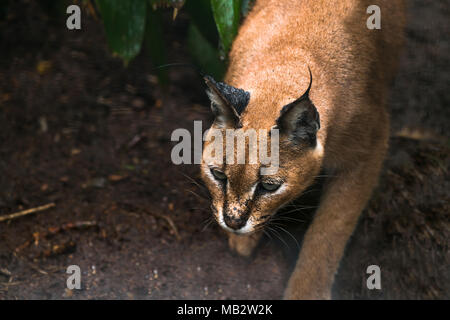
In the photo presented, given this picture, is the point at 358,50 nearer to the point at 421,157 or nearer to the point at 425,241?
the point at 421,157

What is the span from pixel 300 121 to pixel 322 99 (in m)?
0.44

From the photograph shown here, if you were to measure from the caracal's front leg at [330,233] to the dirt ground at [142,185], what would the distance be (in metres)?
0.10

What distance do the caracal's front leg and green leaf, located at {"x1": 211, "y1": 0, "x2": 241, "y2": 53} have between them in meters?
1.12

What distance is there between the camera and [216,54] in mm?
4031

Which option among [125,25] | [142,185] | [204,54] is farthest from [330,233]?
[125,25]

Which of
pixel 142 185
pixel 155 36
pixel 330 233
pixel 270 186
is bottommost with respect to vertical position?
pixel 330 233

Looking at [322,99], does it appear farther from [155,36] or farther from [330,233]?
[155,36]

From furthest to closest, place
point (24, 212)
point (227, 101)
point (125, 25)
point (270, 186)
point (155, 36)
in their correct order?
point (155, 36)
point (24, 212)
point (125, 25)
point (270, 186)
point (227, 101)

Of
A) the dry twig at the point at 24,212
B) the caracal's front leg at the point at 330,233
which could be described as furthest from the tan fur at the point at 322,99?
the dry twig at the point at 24,212

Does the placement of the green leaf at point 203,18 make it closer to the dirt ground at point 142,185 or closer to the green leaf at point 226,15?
the green leaf at point 226,15

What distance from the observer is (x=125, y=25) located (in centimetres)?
352

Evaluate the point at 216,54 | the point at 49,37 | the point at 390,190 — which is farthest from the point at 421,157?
the point at 49,37

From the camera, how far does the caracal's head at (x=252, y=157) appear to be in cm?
246

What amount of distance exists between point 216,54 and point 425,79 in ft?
5.27
